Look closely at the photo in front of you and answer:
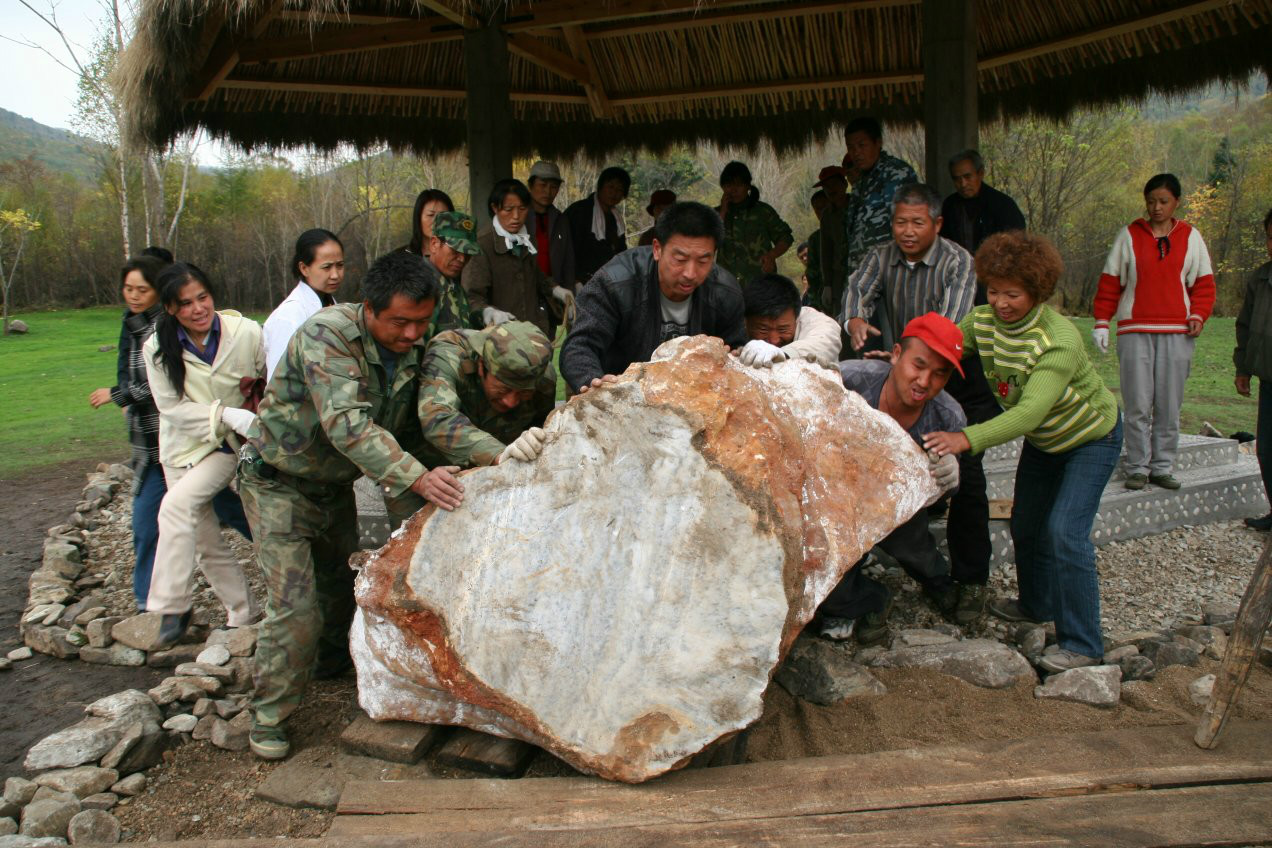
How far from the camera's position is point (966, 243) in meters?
4.50

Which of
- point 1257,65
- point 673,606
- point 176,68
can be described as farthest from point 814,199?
point 673,606

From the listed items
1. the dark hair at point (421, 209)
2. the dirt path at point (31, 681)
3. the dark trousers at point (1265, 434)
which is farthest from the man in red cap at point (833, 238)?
the dirt path at point (31, 681)

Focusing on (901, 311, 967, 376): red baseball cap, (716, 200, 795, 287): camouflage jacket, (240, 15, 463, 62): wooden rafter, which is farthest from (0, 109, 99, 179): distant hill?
(901, 311, 967, 376): red baseball cap

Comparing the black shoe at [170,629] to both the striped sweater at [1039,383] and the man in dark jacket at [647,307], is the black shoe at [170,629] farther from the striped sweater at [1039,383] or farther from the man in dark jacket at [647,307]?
the striped sweater at [1039,383]

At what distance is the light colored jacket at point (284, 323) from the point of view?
139 inches

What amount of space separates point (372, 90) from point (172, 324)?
3.99 metres

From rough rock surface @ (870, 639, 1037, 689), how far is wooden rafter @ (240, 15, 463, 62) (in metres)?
4.55

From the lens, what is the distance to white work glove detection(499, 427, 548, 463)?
2.58m

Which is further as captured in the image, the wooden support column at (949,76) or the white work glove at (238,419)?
the wooden support column at (949,76)

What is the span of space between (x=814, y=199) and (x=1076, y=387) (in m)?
3.66

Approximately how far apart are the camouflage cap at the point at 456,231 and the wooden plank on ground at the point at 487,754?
2.00 metres

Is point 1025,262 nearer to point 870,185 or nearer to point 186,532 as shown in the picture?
point 870,185

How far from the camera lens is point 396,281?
9.02 feet

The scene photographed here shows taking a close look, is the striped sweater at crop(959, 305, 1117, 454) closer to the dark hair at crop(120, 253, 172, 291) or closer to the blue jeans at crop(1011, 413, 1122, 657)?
the blue jeans at crop(1011, 413, 1122, 657)
